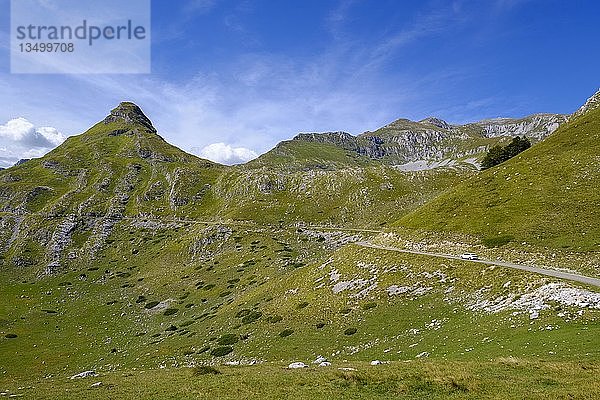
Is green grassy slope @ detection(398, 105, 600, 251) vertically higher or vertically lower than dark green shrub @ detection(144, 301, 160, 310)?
higher

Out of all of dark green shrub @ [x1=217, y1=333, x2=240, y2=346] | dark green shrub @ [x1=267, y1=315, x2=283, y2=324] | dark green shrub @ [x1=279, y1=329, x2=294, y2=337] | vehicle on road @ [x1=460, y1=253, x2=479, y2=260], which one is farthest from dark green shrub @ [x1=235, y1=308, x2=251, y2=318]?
vehicle on road @ [x1=460, y1=253, x2=479, y2=260]

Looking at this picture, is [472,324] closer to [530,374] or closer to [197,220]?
[530,374]

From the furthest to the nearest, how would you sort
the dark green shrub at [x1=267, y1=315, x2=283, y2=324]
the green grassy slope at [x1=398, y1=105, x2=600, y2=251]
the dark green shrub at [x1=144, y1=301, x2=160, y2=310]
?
the dark green shrub at [x1=144, y1=301, x2=160, y2=310] < the green grassy slope at [x1=398, y1=105, x2=600, y2=251] < the dark green shrub at [x1=267, y1=315, x2=283, y2=324]

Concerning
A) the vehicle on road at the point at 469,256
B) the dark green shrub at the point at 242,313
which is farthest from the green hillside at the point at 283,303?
the vehicle on road at the point at 469,256

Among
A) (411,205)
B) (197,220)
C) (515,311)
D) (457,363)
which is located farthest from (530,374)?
(197,220)

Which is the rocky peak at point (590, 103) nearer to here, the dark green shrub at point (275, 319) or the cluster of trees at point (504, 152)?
the cluster of trees at point (504, 152)

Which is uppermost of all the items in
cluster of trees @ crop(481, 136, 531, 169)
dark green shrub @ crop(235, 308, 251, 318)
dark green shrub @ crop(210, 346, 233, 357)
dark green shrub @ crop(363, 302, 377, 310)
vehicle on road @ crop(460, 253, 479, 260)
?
cluster of trees @ crop(481, 136, 531, 169)

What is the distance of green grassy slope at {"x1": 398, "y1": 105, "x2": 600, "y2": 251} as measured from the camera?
55531mm

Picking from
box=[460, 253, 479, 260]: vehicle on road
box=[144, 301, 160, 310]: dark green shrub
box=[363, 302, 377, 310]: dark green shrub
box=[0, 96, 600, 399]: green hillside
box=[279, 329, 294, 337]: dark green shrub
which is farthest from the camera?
box=[144, 301, 160, 310]: dark green shrub

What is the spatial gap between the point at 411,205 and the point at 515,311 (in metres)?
97.6

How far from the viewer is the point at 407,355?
32.9 m

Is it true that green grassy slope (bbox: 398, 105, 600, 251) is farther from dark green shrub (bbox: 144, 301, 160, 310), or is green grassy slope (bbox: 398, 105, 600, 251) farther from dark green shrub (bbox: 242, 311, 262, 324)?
dark green shrub (bbox: 144, 301, 160, 310)

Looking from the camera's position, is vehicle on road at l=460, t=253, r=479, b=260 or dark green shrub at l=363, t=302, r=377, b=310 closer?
dark green shrub at l=363, t=302, r=377, b=310

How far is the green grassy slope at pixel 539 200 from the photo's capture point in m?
55.5
